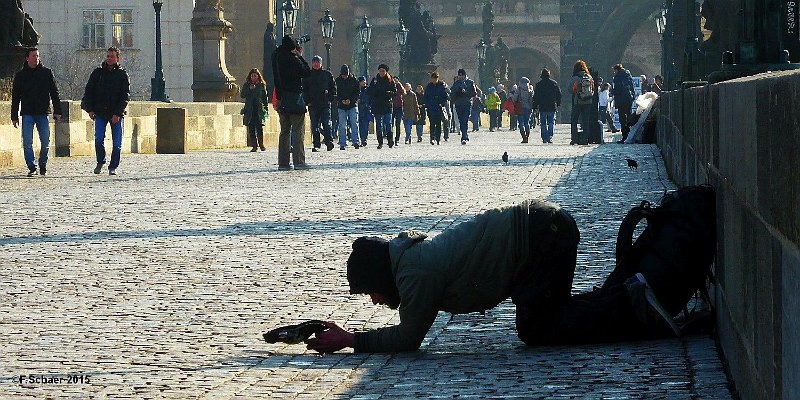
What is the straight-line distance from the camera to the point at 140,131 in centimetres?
3198

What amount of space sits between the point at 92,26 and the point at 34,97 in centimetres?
4473

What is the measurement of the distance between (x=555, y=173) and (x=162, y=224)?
8.57m

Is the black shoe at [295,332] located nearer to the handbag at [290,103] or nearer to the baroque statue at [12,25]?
the handbag at [290,103]

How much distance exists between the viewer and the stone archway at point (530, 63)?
382 ft

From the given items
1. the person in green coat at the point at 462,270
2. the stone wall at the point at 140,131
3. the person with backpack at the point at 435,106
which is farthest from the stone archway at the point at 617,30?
the person in green coat at the point at 462,270

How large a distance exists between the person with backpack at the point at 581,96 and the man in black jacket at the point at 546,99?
1.32 meters

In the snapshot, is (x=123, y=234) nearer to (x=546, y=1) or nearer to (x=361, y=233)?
(x=361, y=233)

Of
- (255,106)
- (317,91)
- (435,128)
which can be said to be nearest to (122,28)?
(435,128)

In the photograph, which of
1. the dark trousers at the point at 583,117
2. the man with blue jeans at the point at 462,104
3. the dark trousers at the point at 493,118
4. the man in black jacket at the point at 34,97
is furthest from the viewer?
the dark trousers at the point at 493,118

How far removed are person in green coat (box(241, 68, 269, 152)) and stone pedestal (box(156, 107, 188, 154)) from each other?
6.50 ft

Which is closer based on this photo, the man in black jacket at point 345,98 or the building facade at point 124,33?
the man in black jacket at point 345,98

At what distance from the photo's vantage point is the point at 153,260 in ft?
34.3

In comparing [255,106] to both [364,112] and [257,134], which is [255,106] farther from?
[364,112]

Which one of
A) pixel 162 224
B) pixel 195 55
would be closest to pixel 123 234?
pixel 162 224
